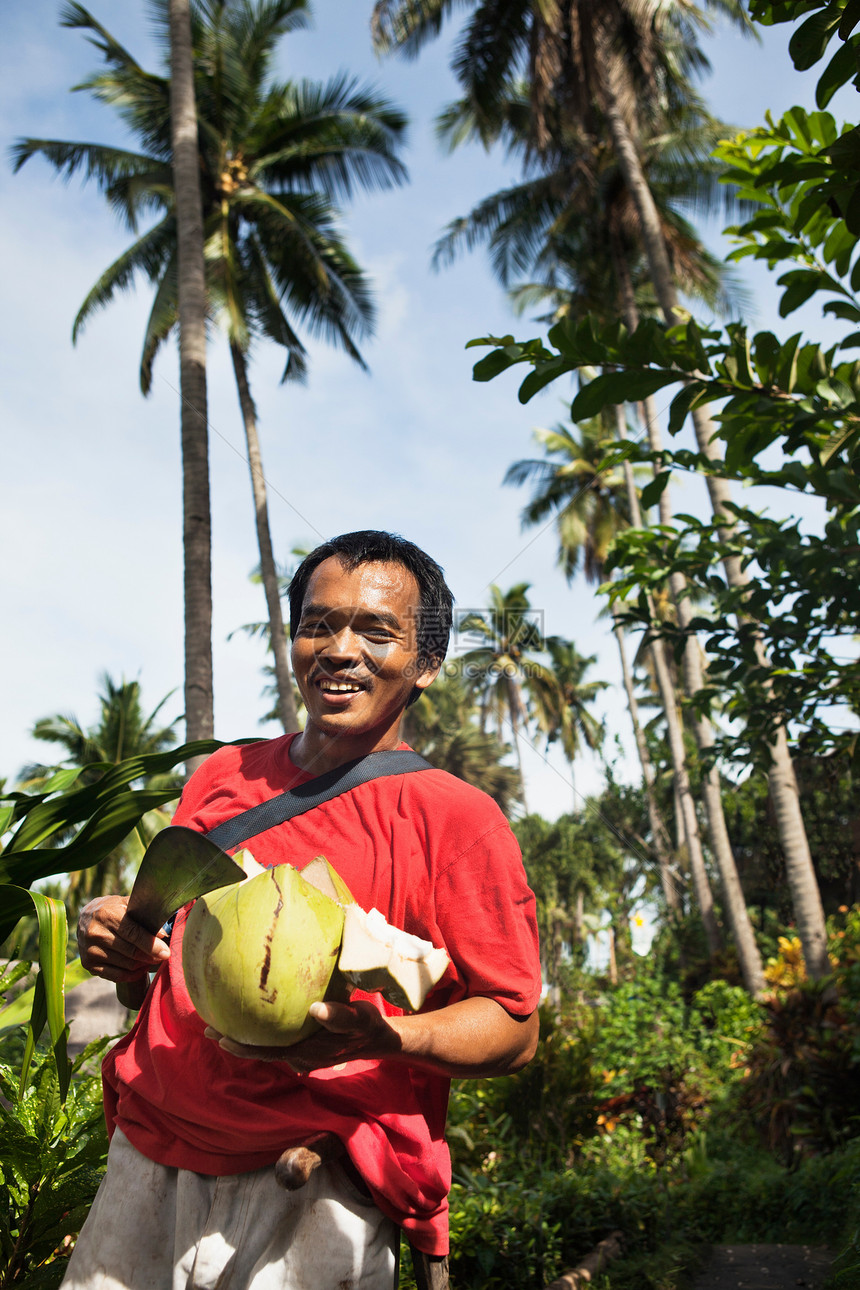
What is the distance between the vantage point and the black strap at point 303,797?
1.18m

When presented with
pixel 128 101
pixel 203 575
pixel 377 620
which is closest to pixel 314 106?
pixel 128 101

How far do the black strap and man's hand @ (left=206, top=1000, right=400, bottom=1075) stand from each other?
13.1 inches

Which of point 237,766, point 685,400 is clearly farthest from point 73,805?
point 685,400

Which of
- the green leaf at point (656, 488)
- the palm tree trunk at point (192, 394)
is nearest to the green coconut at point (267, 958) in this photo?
the green leaf at point (656, 488)

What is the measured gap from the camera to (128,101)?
10.5 metres

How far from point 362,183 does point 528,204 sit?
13.7ft

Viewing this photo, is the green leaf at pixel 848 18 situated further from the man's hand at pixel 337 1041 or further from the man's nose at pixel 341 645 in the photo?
the man's hand at pixel 337 1041

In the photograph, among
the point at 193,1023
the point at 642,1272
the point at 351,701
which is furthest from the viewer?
the point at 642,1272

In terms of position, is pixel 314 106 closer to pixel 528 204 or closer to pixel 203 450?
pixel 528 204

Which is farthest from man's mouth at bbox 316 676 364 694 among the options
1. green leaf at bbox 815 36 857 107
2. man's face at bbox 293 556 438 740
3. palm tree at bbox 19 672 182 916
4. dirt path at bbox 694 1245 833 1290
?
palm tree at bbox 19 672 182 916

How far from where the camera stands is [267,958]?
789 mm

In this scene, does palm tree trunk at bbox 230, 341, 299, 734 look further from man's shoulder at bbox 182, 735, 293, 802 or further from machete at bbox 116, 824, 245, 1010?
machete at bbox 116, 824, 245, 1010

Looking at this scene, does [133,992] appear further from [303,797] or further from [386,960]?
[386,960]

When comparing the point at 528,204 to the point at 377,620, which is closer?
the point at 377,620
